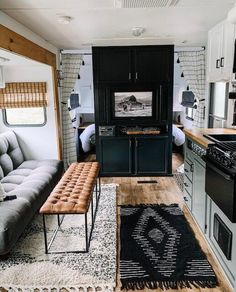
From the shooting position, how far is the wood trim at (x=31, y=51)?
8.43ft

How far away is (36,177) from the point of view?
3555mm

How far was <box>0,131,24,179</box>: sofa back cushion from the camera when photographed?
3838mm

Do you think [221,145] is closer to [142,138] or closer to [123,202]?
[123,202]

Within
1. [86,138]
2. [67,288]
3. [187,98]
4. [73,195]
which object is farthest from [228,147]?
[187,98]

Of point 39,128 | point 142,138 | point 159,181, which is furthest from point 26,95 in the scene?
point 159,181

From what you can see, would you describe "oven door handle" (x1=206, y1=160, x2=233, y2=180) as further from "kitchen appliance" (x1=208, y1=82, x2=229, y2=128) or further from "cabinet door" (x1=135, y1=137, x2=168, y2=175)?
"cabinet door" (x1=135, y1=137, x2=168, y2=175)

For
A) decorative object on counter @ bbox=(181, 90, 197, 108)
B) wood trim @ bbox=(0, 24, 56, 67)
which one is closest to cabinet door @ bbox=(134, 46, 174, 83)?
wood trim @ bbox=(0, 24, 56, 67)

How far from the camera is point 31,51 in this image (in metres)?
3.34

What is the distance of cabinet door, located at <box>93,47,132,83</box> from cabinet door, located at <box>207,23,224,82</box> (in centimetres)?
153

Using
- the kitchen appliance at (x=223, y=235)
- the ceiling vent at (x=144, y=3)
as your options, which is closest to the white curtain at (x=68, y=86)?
the ceiling vent at (x=144, y=3)

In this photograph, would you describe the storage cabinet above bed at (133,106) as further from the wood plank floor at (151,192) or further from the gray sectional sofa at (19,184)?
the gray sectional sofa at (19,184)

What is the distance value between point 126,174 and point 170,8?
2967 mm

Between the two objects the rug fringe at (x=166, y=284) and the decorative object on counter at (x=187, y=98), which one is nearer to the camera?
the rug fringe at (x=166, y=284)

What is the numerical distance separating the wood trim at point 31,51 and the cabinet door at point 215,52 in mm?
2158
